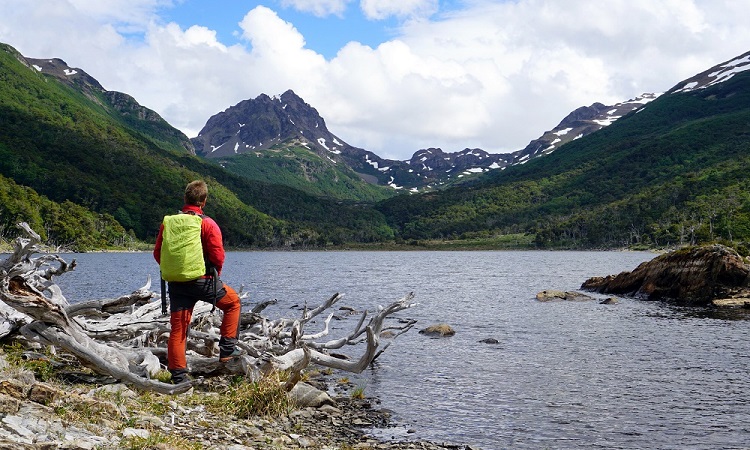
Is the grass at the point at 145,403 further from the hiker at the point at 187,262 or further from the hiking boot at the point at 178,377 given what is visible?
the hiker at the point at 187,262

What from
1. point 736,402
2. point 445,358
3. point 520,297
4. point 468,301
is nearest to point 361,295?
point 468,301

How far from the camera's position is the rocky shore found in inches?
285

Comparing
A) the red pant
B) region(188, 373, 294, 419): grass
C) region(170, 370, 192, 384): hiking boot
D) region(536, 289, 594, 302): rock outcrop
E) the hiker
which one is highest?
the hiker

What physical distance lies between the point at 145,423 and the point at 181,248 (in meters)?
3.18

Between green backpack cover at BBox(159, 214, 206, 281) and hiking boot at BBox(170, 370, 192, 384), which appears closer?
green backpack cover at BBox(159, 214, 206, 281)

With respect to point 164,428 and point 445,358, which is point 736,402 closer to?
point 445,358

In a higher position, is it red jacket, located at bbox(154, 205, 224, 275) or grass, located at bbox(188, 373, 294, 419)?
red jacket, located at bbox(154, 205, 224, 275)

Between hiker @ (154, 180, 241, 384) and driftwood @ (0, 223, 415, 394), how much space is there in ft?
3.83

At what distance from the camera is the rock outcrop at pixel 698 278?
4450 centimetres

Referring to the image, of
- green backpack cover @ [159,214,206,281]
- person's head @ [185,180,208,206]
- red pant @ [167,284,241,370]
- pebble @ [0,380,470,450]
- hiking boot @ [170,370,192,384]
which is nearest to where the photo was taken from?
pebble @ [0,380,470,450]

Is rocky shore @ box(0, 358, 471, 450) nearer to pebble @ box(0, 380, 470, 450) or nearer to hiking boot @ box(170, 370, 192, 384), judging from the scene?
pebble @ box(0, 380, 470, 450)

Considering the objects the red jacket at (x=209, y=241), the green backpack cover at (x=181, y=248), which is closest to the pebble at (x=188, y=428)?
the green backpack cover at (x=181, y=248)

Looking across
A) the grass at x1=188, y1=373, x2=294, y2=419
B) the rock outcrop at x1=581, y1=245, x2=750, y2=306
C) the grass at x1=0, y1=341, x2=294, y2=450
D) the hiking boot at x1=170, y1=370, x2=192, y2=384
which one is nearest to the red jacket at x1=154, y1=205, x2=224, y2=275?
the hiking boot at x1=170, y1=370, x2=192, y2=384

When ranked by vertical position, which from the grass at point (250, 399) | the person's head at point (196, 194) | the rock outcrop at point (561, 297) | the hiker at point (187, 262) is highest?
the person's head at point (196, 194)
